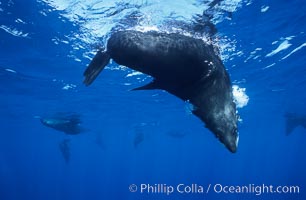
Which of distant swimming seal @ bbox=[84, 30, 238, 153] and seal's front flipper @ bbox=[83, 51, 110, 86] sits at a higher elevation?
distant swimming seal @ bbox=[84, 30, 238, 153]

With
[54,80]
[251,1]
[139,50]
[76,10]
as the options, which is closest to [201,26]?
[251,1]

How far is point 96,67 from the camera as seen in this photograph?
234 inches

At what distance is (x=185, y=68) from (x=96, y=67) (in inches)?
90.2

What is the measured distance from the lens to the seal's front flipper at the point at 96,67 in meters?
5.80

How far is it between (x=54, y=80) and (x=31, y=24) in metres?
9.01

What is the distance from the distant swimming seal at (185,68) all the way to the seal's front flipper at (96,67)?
108cm

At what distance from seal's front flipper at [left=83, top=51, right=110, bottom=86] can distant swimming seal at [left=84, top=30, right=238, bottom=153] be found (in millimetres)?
1082

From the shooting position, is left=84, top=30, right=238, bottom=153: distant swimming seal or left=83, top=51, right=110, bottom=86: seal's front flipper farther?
left=83, top=51, right=110, bottom=86: seal's front flipper

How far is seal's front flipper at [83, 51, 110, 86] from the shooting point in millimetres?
5797

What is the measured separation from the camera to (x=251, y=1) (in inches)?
376

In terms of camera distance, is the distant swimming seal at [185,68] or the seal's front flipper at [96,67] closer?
the distant swimming seal at [185,68]

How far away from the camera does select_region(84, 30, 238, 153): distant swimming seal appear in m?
4.37

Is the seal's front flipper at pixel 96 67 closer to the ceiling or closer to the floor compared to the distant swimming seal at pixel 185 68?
closer to the floor

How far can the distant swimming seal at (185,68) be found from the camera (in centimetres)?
437
